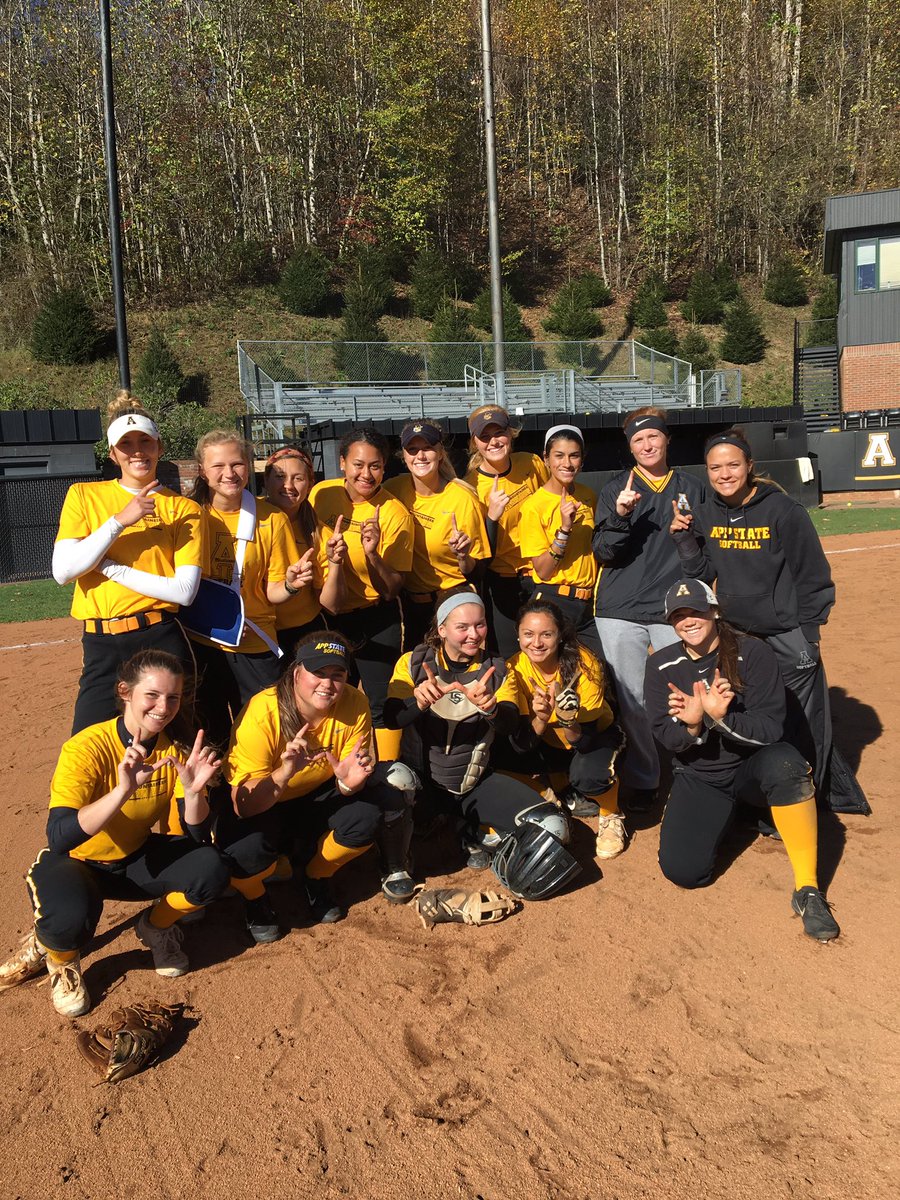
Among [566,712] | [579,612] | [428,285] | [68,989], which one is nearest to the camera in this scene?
[68,989]

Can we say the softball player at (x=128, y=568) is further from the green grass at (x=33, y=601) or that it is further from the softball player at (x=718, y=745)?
the green grass at (x=33, y=601)

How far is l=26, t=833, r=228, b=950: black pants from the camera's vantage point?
329 cm

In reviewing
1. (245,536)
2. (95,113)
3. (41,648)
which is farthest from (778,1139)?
(95,113)

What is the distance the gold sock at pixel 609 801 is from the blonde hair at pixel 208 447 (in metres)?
2.37

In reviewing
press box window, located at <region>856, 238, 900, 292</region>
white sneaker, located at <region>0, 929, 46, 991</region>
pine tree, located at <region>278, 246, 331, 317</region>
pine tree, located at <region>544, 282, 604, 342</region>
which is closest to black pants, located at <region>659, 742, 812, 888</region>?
white sneaker, located at <region>0, 929, 46, 991</region>

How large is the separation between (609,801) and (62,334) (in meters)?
29.0

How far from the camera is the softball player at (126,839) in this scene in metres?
3.27

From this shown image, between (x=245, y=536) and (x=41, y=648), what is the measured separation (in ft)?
20.5

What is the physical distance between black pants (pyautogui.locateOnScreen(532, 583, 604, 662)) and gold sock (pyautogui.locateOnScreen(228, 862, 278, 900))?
1.93m

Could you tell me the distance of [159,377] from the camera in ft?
90.3

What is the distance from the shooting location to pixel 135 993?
3422 millimetres

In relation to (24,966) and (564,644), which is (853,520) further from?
(24,966)

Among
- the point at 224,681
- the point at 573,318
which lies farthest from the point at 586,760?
the point at 573,318

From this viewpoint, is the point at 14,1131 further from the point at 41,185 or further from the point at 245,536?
the point at 41,185
